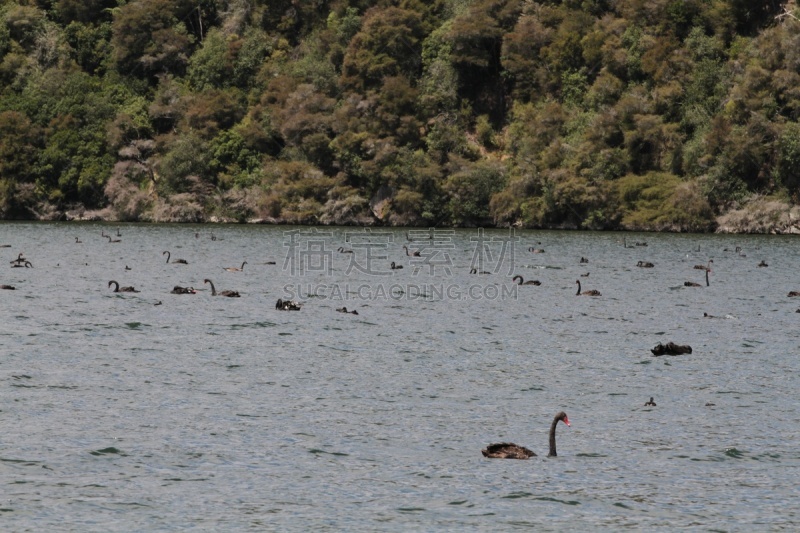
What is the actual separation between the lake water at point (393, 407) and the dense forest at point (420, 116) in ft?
167

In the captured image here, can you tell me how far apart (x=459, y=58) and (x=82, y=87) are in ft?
147

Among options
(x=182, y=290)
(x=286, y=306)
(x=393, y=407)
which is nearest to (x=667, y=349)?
(x=393, y=407)

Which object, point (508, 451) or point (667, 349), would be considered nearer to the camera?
point (508, 451)

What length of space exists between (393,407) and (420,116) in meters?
97.5

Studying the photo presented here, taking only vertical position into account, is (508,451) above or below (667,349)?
below

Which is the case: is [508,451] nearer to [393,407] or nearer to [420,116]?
[393,407]

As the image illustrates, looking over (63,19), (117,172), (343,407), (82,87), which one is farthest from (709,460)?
(63,19)

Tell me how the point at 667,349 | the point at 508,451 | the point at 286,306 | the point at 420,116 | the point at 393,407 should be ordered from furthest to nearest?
the point at 420,116 < the point at 286,306 < the point at 667,349 < the point at 393,407 < the point at 508,451

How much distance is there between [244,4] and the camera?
146 m

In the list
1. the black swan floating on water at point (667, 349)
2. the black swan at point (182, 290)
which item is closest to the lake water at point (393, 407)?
the black swan at point (182, 290)

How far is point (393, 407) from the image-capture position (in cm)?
2789

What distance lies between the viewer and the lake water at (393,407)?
20391 millimetres

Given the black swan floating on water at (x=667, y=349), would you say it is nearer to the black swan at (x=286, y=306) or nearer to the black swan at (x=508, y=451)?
the black swan at (x=508, y=451)

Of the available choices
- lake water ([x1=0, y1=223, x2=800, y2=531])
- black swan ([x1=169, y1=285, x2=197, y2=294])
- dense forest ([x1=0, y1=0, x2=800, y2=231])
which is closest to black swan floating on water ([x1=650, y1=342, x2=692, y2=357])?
lake water ([x1=0, y1=223, x2=800, y2=531])
